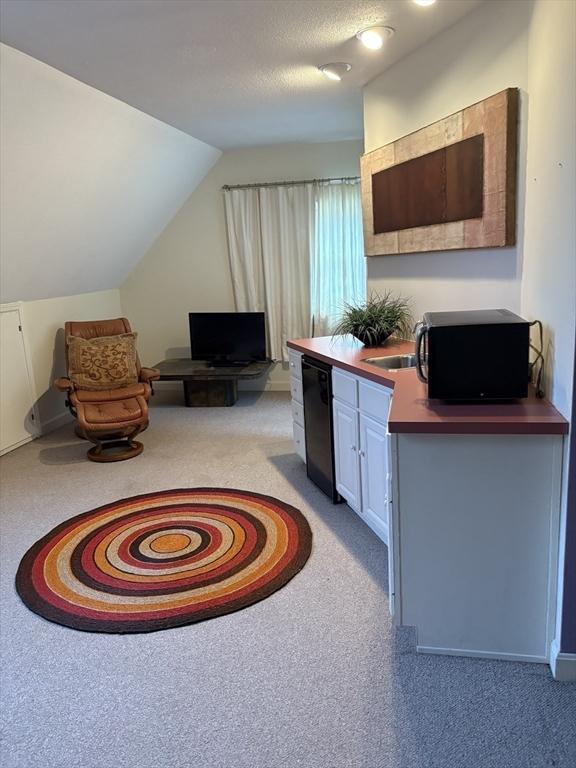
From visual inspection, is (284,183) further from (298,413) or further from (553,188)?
(553,188)

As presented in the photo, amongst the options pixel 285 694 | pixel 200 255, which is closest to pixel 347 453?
pixel 285 694

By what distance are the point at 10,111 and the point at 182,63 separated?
0.99 metres

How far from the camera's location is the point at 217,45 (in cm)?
293

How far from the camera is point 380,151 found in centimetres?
357

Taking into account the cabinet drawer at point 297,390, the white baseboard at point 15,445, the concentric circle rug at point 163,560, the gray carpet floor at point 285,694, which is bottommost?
the gray carpet floor at point 285,694

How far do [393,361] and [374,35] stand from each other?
169 centimetres

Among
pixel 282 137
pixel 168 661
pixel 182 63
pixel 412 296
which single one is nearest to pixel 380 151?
pixel 412 296

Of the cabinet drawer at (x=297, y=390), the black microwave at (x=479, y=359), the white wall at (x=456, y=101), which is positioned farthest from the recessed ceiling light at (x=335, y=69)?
the black microwave at (x=479, y=359)

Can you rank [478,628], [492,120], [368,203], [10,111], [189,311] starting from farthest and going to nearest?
[189,311] → [368,203] → [10,111] → [492,120] → [478,628]

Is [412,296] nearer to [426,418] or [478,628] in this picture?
[426,418]

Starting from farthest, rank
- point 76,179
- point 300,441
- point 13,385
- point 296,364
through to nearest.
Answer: point 13,385 → point 76,179 → point 300,441 → point 296,364

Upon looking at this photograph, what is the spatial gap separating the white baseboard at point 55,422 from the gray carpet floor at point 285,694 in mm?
2468

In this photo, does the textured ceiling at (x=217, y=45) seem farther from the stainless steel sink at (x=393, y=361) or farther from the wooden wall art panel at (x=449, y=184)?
the stainless steel sink at (x=393, y=361)

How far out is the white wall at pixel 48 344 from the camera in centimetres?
491
